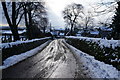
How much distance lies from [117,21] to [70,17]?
39235 mm

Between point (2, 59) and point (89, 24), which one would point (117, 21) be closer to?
point (2, 59)

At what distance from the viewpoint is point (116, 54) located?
683 centimetres

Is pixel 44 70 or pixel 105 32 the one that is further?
pixel 105 32

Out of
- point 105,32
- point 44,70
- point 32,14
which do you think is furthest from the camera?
point 105,32

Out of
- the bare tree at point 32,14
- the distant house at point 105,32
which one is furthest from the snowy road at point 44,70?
the bare tree at point 32,14

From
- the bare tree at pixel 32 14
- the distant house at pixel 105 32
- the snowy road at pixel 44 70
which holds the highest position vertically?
the bare tree at pixel 32 14

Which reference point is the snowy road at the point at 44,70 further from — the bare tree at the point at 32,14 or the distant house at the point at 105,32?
the bare tree at the point at 32,14

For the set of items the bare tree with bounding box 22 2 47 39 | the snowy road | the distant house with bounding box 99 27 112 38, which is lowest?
the snowy road

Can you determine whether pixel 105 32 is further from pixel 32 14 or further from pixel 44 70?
pixel 44 70

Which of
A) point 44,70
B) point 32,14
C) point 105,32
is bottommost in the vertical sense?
point 44,70

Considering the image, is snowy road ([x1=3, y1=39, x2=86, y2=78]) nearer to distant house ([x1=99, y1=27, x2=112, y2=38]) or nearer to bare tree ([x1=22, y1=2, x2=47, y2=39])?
distant house ([x1=99, y1=27, x2=112, y2=38])

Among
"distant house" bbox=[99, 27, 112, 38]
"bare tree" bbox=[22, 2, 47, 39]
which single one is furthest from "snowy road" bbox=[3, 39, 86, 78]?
"bare tree" bbox=[22, 2, 47, 39]

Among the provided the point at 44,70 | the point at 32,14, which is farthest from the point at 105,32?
the point at 44,70

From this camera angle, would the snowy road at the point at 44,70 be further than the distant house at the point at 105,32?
No
